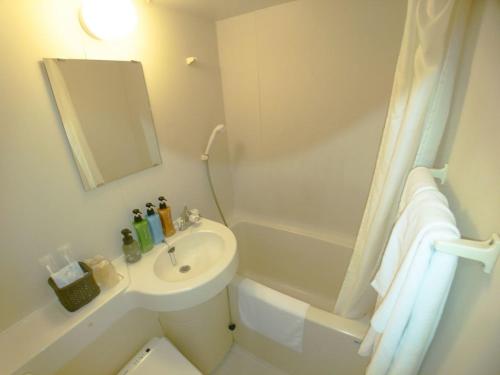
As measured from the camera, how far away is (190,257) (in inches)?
50.0

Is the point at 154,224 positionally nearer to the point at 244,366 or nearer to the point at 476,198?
the point at 244,366

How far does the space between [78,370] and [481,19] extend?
1794 mm

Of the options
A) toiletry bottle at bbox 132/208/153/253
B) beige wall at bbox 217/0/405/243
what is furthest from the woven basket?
beige wall at bbox 217/0/405/243

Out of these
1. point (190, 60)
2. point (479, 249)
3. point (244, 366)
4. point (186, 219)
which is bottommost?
point (244, 366)

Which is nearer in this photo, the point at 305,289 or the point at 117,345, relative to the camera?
the point at 117,345

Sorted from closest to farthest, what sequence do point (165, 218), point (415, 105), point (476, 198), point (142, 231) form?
point (476, 198) → point (415, 105) → point (142, 231) → point (165, 218)

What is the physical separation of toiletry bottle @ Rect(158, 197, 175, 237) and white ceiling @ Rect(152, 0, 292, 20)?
989 millimetres

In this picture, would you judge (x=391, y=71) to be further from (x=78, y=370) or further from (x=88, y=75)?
(x=78, y=370)

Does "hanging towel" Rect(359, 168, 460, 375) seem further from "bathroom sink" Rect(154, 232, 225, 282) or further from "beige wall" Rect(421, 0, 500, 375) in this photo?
"bathroom sink" Rect(154, 232, 225, 282)

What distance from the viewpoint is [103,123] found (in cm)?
99

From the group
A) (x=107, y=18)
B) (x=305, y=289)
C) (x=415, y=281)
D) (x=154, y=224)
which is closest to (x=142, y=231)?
(x=154, y=224)

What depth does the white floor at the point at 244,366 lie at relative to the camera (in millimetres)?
1409

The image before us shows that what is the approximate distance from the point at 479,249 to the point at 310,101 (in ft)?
4.07

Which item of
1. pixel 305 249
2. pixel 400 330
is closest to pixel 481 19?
pixel 400 330
